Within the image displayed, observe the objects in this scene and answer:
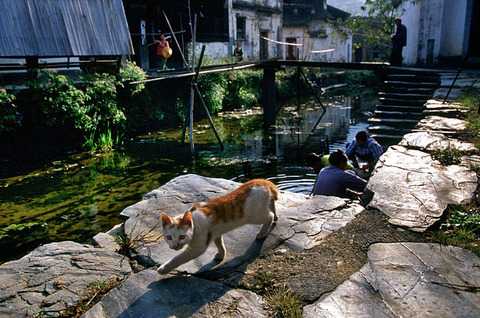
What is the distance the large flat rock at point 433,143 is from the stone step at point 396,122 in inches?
87.9

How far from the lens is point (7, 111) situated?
11555mm

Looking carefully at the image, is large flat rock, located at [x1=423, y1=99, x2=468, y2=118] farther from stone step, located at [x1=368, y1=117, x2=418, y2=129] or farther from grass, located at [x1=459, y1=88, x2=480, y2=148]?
stone step, located at [x1=368, y1=117, x2=418, y2=129]

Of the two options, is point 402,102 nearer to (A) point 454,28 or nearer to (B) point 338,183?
(B) point 338,183

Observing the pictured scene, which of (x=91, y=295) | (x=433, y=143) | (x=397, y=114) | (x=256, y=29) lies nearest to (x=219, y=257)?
(x=91, y=295)

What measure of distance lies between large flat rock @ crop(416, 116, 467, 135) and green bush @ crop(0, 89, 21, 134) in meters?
10.6

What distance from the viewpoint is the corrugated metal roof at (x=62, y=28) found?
11953mm

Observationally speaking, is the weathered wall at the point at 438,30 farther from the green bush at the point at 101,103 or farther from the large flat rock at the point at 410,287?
the large flat rock at the point at 410,287

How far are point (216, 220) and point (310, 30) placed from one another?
1449 inches

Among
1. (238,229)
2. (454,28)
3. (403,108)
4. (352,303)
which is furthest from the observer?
(454,28)

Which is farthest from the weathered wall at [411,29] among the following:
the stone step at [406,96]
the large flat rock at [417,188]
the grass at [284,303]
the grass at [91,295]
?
the grass at [91,295]

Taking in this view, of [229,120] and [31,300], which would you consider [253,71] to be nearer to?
[229,120]

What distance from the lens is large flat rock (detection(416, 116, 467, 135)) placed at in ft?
27.7

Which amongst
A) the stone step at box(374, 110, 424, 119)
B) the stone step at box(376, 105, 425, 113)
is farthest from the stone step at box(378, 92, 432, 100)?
the stone step at box(374, 110, 424, 119)

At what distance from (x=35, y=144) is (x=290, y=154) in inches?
347
